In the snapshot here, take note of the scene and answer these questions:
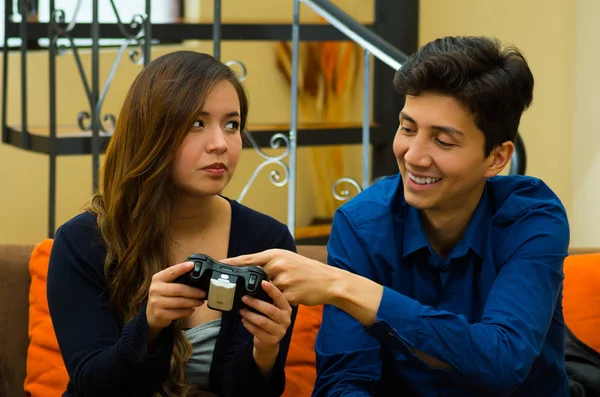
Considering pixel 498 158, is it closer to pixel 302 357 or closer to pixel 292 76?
pixel 302 357

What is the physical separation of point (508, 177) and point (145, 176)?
27.9 inches

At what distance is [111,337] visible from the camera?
1.69 m

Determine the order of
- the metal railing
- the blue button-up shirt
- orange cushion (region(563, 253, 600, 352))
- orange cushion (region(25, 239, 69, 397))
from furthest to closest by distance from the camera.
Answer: the metal railing < orange cushion (region(563, 253, 600, 352)) < orange cushion (region(25, 239, 69, 397)) < the blue button-up shirt

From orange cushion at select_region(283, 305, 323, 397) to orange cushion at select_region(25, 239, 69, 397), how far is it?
51cm

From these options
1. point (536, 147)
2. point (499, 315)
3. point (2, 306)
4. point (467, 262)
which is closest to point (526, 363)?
point (499, 315)

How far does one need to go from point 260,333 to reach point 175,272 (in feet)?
0.66

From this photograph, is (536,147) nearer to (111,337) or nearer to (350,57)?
(350,57)

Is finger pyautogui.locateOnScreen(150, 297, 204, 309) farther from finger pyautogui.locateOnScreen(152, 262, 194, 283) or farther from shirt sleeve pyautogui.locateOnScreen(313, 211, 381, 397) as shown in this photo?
shirt sleeve pyautogui.locateOnScreen(313, 211, 381, 397)

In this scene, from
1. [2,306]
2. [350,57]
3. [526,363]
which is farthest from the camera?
[350,57]

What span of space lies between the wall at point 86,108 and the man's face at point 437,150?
2.33 metres

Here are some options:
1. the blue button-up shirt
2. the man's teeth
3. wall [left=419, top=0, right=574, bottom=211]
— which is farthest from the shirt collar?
wall [left=419, top=0, right=574, bottom=211]

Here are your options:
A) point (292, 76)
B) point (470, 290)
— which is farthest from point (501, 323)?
point (292, 76)

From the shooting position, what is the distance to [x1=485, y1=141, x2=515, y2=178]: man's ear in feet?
5.51

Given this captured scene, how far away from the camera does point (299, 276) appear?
4.80 ft
